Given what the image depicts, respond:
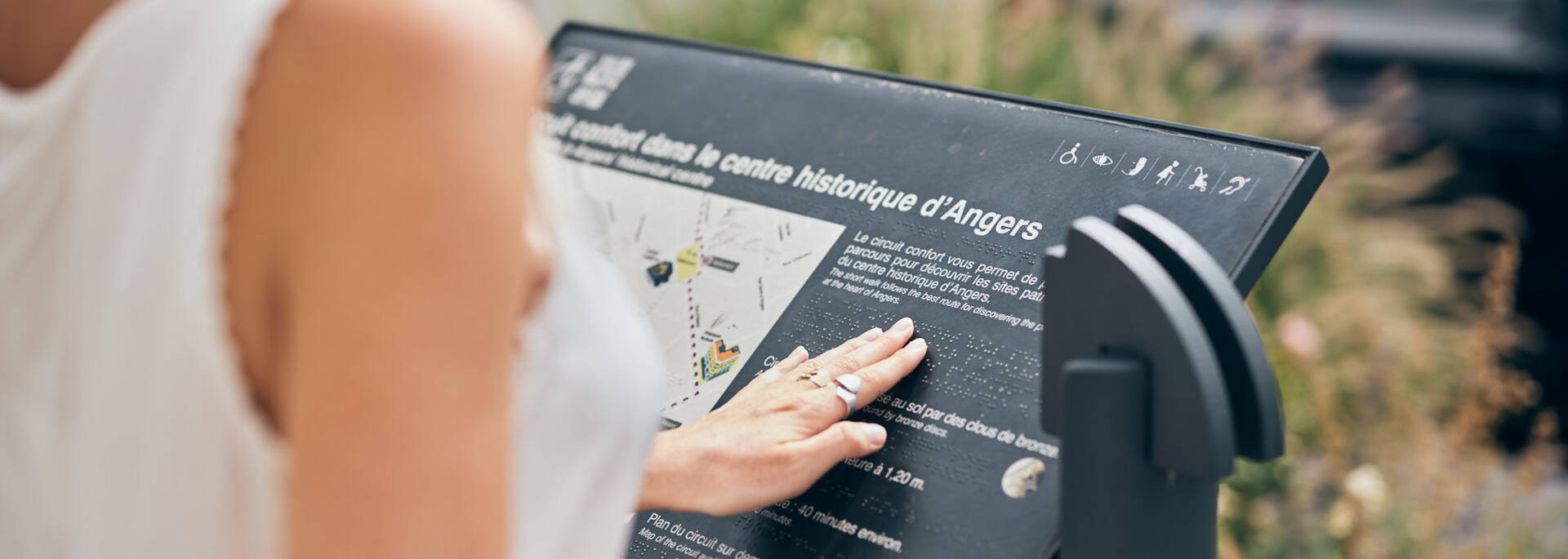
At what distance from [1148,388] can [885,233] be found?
51 cm

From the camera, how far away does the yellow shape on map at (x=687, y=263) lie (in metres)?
1.64

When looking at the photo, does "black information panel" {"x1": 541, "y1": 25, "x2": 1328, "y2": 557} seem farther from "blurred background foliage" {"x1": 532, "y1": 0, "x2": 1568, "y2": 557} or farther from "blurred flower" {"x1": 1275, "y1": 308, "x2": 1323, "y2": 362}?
"blurred flower" {"x1": 1275, "y1": 308, "x2": 1323, "y2": 362}

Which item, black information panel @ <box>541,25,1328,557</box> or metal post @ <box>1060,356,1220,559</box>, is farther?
black information panel @ <box>541,25,1328,557</box>

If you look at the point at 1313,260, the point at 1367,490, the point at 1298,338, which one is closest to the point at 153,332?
the point at 1367,490

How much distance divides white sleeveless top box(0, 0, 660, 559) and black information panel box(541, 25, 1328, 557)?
0.47 m

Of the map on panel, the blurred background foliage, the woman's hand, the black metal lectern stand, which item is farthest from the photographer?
the blurred background foliage

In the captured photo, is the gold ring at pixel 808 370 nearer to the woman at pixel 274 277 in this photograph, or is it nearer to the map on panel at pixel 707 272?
the map on panel at pixel 707 272

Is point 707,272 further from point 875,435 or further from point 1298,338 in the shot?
point 1298,338

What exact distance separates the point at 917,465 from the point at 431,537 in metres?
0.67

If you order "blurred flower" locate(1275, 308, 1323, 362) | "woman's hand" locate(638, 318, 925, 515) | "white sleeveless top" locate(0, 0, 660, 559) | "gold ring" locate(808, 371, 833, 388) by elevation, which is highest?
"blurred flower" locate(1275, 308, 1323, 362)

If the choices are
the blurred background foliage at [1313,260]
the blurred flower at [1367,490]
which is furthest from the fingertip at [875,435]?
the blurred background foliage at [1313,260]

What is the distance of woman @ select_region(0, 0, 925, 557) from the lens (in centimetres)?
73

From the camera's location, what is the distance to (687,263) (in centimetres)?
165

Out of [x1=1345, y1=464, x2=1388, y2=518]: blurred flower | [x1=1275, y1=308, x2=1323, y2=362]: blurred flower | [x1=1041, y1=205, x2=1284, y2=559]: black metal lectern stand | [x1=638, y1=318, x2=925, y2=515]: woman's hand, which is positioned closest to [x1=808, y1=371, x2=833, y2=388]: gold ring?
[x1=638, y1=318, x2=925, y2=515]: woman's hand
